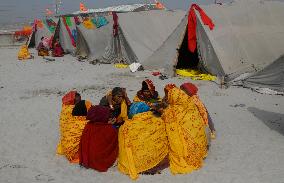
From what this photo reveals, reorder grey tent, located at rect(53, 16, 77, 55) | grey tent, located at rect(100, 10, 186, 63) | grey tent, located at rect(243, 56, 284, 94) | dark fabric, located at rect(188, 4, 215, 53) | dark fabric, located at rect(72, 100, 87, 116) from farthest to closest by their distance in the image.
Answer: grey tent, located at rect(53, 16, 77, 55)
grey tent, located at rect(100, 10, 186, 63)
dark fabric, located at rect(188, 4, 215, 53)
grey tent, located at rect(243, 56, 284, 94)
dark fabric, located at rect(72, 100, 87, 116)

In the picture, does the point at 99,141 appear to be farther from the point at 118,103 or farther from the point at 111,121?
the point at 118,103

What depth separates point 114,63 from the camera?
15805 mm

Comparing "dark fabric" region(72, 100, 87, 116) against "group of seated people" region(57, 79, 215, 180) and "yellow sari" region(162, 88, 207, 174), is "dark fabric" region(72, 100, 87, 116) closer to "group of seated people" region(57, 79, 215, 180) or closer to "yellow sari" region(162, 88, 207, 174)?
"group of seated people" region(57, 79, 215, 180)

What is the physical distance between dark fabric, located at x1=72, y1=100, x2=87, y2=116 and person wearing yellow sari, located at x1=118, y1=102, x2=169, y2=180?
26.6 inches

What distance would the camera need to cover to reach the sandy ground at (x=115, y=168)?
5172mm

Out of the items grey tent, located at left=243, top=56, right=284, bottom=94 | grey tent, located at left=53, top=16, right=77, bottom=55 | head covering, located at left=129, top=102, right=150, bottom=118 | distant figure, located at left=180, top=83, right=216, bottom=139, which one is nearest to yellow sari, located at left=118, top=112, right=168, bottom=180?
head covering, located at left=129, top=102, right=150, bottom=118

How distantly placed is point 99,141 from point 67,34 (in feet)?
51.9

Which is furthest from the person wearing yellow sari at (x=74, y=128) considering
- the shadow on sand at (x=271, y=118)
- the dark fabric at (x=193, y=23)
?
the dark fabric at (x=193, y=23)

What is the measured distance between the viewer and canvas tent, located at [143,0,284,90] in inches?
447

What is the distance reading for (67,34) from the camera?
20266 mm

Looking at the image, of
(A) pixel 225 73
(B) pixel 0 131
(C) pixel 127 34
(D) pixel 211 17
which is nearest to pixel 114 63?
(C) pixel 127 34

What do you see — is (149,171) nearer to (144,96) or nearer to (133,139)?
(133,139)

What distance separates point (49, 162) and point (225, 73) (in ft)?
21.7

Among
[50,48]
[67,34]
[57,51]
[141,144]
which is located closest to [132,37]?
[57,51]
